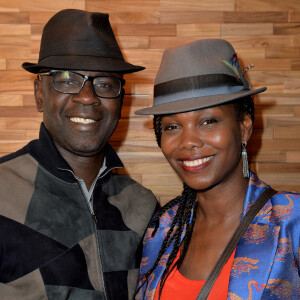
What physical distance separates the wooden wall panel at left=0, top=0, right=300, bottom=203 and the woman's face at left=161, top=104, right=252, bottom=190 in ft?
3.56

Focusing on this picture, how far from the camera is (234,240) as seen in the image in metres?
1.62

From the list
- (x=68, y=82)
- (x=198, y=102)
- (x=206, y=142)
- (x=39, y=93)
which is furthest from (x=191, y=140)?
(x=39, y=93)

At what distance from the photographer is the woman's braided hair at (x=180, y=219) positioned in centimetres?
173

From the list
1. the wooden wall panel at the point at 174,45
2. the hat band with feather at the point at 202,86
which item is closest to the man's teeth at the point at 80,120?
the hat band with feather at the point at 202,86

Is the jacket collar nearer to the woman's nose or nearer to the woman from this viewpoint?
the woman

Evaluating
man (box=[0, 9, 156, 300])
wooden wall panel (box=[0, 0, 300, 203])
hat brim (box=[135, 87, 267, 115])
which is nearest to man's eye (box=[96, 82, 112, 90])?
man (box=[0, 9, 156, 300])

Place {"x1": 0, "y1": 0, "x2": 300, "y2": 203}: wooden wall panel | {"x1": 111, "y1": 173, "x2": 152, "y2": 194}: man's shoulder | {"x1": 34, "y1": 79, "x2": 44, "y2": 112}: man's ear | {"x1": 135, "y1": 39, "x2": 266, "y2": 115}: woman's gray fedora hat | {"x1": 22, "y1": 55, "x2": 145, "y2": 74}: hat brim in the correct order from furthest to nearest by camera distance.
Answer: {"x1": 0, "y1": 0, "x2": 300, "y2": 203}: wooden wall panel, {"x1": 111, "y1": 173, "x2": 152, "y2": 194}: man's shoulder, {"x1": 34, "y1": 79, "x2": 44, "y2": 112}: man's ear, {"x1": 22, "y1": 55, "x2": 145, "y2": 74}: hat brim, {"x1": 135, "y1": 39, "x2": 266, "y2": 115}: woman's gray fedora hat

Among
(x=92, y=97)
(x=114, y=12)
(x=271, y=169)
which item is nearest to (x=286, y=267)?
(x=92, y=97)

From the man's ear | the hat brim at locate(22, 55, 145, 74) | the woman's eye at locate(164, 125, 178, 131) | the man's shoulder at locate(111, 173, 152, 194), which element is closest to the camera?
the woman's eye at locate(164, 125, 178, 131)

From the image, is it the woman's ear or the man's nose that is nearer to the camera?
the woman's ear

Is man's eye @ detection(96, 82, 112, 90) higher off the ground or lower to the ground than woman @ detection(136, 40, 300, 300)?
higher

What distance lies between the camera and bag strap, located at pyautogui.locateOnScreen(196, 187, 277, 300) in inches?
61.1

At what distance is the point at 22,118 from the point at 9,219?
125 cm

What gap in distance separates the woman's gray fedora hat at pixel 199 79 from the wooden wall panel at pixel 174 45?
1.05m
